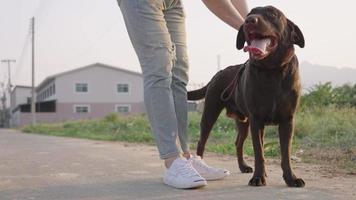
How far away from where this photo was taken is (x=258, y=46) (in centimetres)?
330

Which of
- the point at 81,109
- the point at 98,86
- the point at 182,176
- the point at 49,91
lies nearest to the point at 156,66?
the point at 182,176

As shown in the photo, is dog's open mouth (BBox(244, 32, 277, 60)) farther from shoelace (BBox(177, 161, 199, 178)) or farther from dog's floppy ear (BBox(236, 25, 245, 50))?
shoelace (BBox(177, 161, 199, 178))

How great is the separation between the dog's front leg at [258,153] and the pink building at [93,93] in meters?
51.8

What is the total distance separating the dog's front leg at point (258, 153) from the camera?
11.5 feet

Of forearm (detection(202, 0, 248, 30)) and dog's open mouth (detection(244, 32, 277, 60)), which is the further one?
forearm (detection(202, 0, 248, 30))

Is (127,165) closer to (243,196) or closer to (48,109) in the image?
(243,196)

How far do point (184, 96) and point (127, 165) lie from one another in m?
1.15

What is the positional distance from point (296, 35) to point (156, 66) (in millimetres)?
980

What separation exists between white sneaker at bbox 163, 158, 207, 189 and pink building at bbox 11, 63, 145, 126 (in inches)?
2041

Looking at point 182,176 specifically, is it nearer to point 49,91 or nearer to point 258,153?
point 258,153

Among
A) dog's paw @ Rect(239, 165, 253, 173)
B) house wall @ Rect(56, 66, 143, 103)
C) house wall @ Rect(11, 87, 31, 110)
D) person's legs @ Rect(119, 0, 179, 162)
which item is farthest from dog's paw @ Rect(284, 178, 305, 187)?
house wall @ Rect(11, 87, 31, 110)

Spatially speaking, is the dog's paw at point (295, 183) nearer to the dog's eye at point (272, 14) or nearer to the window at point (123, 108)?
the dog's eye at point (272, 14)

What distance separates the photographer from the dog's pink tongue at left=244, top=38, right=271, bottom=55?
10.7 ft

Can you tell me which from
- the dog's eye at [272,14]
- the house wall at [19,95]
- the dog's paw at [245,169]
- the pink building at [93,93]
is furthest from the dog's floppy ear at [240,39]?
the house wall at [19,95]
